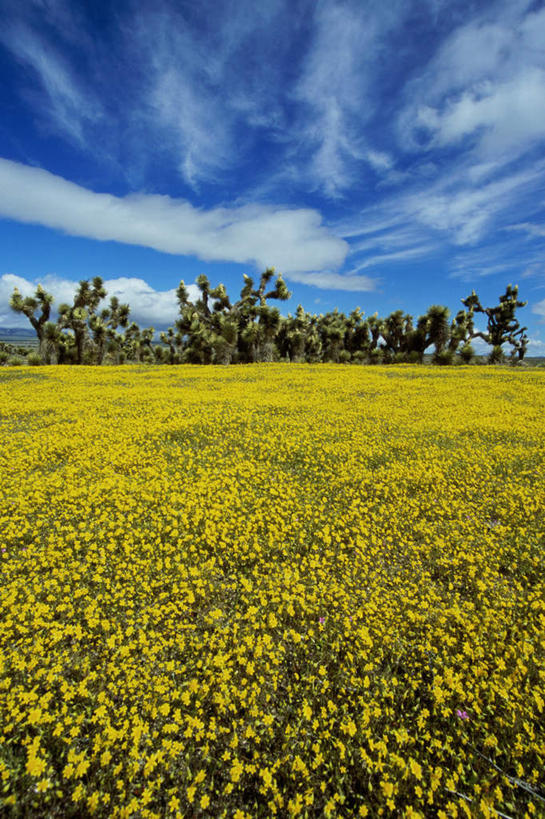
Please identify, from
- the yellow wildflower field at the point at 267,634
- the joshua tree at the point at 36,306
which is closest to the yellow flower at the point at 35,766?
the yellow wildflower field at the point at 267,634

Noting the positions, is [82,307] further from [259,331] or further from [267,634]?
[267,634]

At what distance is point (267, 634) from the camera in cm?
515

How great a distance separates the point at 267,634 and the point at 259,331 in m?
43.5

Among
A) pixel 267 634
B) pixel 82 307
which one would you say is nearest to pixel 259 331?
pixel 82 307

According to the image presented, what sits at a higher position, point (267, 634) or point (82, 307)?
point (82, 307)

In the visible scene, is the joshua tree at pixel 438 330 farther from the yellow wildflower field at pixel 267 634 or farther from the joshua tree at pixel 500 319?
the yellow wildflower field at pixel 267 634

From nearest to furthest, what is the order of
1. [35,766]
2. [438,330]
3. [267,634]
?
[35,766] → [267,634] → [438,330]

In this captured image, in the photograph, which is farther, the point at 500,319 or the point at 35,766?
the point at 500,319

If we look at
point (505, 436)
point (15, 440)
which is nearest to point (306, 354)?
point (505, 436)

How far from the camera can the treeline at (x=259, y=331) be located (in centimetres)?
3810

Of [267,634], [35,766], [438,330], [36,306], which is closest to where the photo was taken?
[35,766]

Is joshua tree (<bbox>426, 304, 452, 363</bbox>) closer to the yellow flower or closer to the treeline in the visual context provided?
the treeline

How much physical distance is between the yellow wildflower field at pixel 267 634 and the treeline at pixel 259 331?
1225 inches

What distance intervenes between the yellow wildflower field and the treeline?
31.1 m
